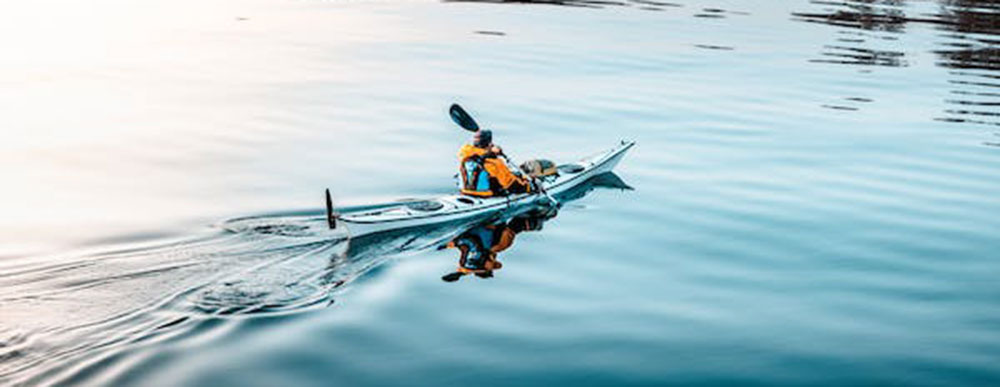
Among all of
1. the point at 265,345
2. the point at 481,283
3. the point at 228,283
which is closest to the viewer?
the point at 265,345

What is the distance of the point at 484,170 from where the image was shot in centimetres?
2252

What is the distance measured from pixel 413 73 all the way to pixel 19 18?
24.3 m

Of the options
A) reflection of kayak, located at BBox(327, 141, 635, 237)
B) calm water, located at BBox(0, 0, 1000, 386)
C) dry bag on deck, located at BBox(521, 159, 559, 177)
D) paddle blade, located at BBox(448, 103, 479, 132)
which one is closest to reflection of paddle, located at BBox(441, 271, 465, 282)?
calm water, located at BBox(0, 0, 1000, 386)

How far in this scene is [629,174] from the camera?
2734cm

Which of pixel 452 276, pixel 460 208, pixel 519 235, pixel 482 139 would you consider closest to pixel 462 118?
pixel 482 139

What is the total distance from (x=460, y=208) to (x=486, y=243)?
1037 millimetres

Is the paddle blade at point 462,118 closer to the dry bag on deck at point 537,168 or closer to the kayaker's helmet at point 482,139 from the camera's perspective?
the dry bag on deck at point 537,168

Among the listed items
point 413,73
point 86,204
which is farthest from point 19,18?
point 86,204

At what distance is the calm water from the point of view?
15.6 metres

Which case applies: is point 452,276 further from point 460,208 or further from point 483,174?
point 483,174

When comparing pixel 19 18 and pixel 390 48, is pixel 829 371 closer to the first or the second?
pixel 390 48

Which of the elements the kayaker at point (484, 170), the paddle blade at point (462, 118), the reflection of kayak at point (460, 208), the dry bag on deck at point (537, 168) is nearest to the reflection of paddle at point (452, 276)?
the reflection of kayak at point (460, 208)

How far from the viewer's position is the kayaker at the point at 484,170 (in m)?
22.3

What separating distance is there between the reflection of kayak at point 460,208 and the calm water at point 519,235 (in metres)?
0.36
